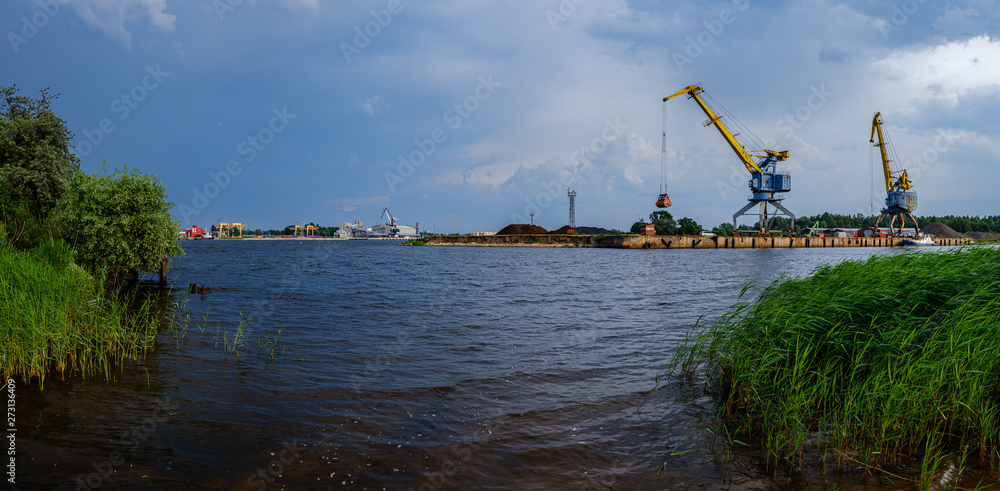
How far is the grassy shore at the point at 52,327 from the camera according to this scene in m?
8.00

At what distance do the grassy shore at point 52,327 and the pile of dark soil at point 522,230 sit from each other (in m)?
125

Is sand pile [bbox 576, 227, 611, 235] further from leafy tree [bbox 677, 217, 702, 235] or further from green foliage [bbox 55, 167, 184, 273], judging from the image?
green foliage [bbox 55, 167, 184, 273]

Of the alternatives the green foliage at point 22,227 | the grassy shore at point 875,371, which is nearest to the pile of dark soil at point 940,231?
the grassy shore at point 875,371

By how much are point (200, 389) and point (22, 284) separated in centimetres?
441

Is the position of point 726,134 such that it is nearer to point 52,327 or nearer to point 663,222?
point 663,222

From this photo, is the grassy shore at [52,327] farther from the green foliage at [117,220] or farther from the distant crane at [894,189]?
the distant crane at [894,189]

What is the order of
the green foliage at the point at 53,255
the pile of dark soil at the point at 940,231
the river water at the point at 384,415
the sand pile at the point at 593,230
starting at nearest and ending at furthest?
the river water at the point at 384,415, the green foliage at the point at 53,255, the pile of dark soil at the point at 940,231, the sand pile at the point at 593,230

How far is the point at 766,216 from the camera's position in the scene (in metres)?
93.1

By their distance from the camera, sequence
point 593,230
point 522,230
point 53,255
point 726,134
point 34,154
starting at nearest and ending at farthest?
point 53,255
point 34,154
point 726,134
point 522,230
point 593,230

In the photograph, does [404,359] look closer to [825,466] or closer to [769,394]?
[769,394]

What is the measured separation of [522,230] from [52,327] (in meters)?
130

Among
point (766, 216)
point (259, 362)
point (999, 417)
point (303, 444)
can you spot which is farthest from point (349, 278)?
point (766, 216)

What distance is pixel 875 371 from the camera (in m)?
6.26

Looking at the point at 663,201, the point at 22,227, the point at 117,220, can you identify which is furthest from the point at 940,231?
the point at 22,227
